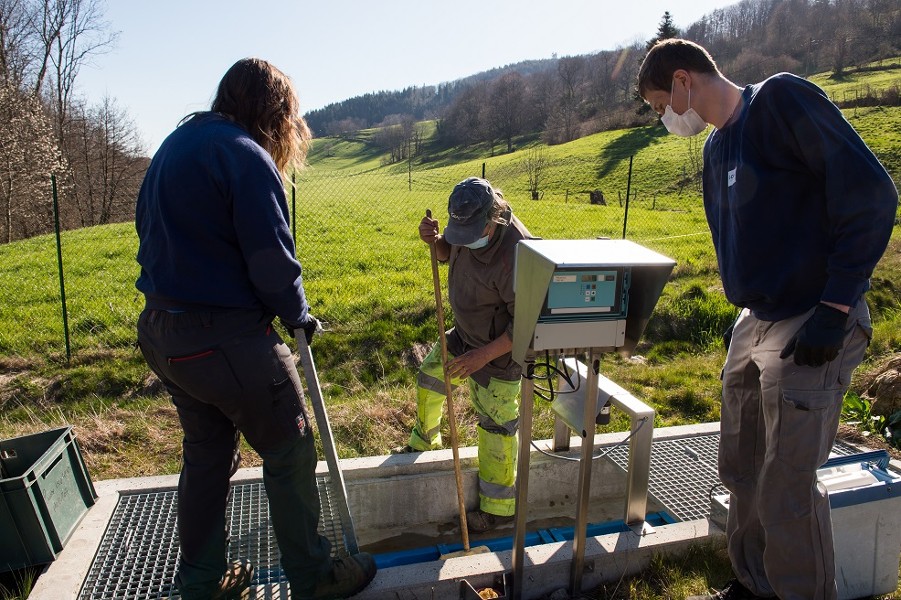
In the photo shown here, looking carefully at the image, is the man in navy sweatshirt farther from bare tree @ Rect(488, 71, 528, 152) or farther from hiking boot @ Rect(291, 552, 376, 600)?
bare tree @ Rect(488, 71, 528, 152)

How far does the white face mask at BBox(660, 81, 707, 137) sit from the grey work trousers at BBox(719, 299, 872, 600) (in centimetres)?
77

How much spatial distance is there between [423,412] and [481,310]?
36.5 inches

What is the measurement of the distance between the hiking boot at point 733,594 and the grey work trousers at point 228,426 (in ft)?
5.45

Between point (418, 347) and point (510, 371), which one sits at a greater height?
point (510, 371)

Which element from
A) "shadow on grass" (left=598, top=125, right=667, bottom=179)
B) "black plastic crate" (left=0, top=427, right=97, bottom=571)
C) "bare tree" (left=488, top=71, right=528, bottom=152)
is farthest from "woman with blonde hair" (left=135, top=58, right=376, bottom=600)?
"bare tree" (left=488, top=71, right=528, bottom=152)

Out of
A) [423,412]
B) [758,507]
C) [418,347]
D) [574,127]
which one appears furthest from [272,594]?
[574,127]

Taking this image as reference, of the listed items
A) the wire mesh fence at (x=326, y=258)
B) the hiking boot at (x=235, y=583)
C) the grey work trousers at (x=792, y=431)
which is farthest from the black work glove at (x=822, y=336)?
the hiking boot at (x=235, y=583)

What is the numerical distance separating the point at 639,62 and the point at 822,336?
168 feet

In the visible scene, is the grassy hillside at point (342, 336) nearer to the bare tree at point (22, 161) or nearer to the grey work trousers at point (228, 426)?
the grey work trousers at point (228, 426)

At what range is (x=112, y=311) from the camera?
6996mm

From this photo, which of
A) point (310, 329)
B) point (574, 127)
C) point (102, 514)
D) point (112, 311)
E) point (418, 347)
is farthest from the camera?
point (574, 127)

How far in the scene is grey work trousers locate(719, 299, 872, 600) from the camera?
2.12 metres

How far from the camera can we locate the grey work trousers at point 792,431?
212cm

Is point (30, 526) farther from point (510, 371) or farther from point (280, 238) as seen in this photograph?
point (510, 371)
